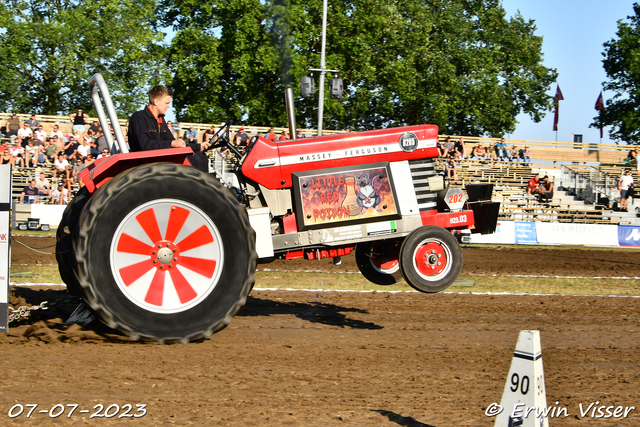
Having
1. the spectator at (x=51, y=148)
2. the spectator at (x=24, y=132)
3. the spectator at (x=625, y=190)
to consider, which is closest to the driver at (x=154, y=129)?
the spectator at (x=51, y=148)

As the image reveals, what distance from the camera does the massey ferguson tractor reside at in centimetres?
462

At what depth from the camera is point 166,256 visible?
4.75 meters

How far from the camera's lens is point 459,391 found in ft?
13.5

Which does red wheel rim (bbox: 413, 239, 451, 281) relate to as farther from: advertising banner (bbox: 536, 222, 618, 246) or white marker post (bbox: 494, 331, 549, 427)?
advertising banner (bbox: 536, 222, 618, 246)

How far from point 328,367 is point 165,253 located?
142 cm

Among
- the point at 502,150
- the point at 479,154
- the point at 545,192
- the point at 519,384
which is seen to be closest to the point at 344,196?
the point at 519,384

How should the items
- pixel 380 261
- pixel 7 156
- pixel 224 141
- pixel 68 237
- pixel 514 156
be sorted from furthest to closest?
1. pixel 514 156
2. pixel 7 156
3. pixel 380 261
4. pixel 224 141
5. pixel 68 237

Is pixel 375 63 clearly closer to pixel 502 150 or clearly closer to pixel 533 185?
pixel 502 150

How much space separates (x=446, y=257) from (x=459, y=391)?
1697mm

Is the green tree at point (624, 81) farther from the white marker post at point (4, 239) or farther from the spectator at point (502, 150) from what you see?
the white marker post at point (4, 239)

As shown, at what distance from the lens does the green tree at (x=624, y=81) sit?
44188 millimetres

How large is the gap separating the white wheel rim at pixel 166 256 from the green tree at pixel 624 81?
1760 inches

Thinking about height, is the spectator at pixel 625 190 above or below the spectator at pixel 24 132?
below

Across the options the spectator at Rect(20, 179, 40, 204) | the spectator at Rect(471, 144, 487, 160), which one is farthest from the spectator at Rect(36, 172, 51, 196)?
the spectator at Rect(471, 144, 487, 160)
